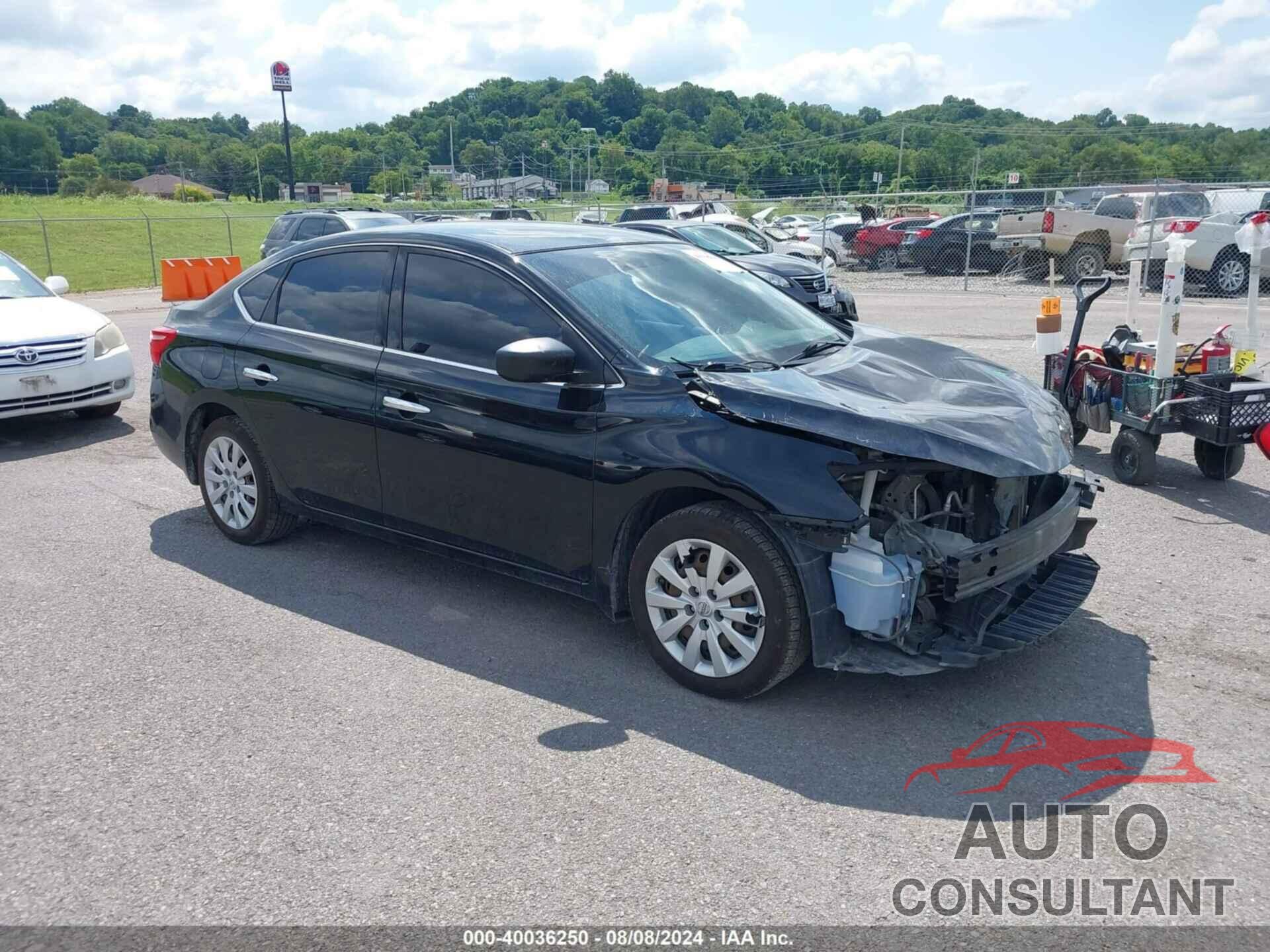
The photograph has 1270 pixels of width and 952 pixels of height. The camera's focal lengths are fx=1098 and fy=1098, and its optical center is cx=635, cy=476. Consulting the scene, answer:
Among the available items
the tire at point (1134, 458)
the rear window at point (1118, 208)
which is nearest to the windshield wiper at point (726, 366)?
the tire at point (1134, 458)

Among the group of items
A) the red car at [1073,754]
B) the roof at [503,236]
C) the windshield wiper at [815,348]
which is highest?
the roof at [503,236]

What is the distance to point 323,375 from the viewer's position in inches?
213

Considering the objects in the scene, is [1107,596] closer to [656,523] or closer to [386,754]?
[656,523]

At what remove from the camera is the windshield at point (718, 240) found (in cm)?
1720

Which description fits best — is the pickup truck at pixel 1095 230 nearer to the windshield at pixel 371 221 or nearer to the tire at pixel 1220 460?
the windshield at pixel 371 221

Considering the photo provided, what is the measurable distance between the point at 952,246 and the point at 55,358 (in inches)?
821

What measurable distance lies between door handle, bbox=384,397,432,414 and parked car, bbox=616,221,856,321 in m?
6.94

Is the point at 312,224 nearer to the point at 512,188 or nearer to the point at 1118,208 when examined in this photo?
the point at 1118,208

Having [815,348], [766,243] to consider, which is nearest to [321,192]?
[766,243]

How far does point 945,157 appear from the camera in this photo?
75.2 metres

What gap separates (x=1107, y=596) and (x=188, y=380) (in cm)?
496

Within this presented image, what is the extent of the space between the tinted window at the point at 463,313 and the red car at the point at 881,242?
2412 centimetres

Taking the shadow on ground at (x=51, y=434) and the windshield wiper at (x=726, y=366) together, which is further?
the shadow on ground at (x=51, y=434)

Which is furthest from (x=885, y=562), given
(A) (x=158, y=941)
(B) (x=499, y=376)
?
(A) (x=158, y=941)
